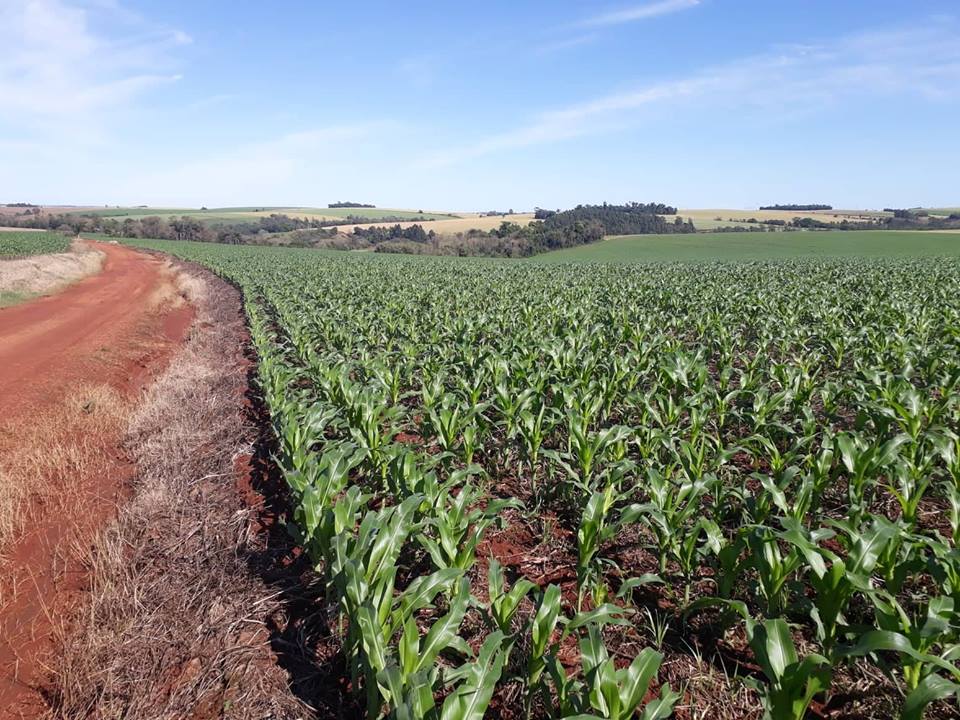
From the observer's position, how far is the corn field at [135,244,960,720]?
2.43m

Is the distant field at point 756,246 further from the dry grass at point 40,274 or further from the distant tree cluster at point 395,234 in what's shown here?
the dry grass at point 40,274

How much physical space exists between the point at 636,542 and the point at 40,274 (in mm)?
33804

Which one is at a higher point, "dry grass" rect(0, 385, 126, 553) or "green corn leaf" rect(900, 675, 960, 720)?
"green corn leaf" rect(900, 675, 960, 720)

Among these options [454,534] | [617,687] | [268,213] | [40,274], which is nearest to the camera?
[617,687]

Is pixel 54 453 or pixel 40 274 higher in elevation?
pixel 40 274

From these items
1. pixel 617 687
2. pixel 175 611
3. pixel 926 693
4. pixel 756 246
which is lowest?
pixel 175 611

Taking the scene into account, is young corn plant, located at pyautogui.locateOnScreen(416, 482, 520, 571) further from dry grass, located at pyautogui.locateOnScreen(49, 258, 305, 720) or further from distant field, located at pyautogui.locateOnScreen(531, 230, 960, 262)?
distant field, located at pyautogui.locateOnScreen(531, 230, 960, 262)

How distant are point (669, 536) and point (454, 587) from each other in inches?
58.0

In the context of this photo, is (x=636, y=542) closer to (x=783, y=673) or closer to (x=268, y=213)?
(x=783, y=673)

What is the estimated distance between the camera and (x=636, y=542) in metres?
4.27

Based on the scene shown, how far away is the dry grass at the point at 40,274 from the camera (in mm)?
23312

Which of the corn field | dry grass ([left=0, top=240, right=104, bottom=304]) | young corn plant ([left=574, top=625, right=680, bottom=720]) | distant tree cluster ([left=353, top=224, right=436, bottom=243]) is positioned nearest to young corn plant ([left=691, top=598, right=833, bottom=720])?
the corn field

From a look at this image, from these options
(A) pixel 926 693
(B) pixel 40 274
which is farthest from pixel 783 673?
(B) pixel 40 274

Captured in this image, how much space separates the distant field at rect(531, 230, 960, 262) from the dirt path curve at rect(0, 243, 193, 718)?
46.9 m
